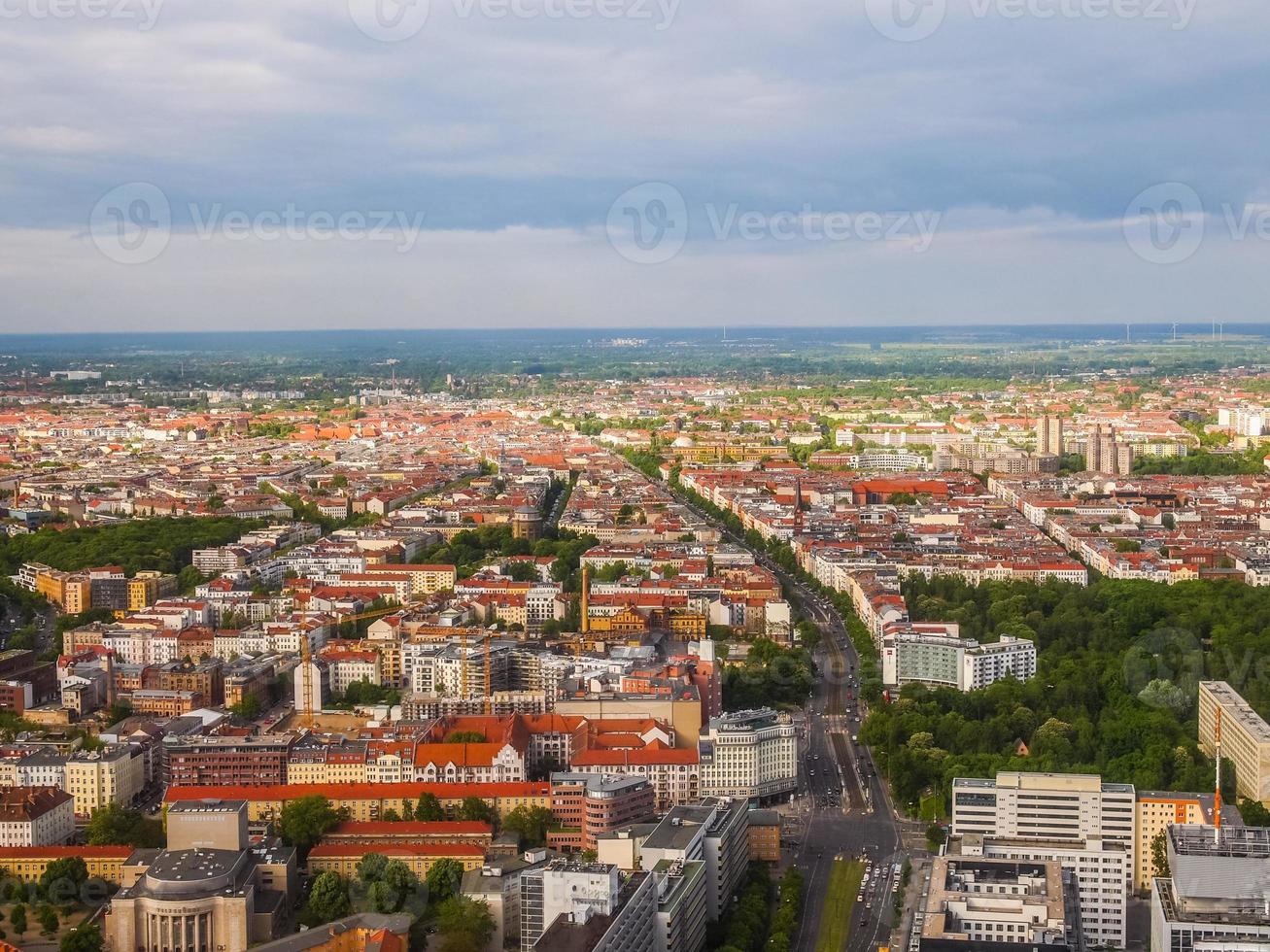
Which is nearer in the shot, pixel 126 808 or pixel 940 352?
pixel 126 808

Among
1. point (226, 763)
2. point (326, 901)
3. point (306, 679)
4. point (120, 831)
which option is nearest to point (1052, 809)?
point (326, 901)

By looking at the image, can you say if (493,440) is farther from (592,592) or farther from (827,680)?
(827,680)

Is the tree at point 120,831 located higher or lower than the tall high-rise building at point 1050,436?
lower

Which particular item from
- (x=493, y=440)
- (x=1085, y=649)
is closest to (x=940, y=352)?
(x=493, y=440)

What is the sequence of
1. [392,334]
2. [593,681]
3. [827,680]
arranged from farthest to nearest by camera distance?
[392,334] < [827,680] < [593,681]

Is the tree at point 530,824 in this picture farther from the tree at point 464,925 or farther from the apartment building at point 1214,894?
the apartment building at point 1214,894

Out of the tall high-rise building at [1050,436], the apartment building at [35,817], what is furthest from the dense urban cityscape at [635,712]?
the tall high-rise building at [1050,436]

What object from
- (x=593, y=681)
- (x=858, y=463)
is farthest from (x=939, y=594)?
(x=858, y=463)

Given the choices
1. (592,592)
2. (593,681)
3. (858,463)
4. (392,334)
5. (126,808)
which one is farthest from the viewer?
(392,334)

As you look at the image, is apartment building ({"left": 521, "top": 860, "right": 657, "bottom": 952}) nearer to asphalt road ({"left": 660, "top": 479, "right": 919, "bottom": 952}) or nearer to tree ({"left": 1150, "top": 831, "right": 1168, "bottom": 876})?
asphalt road ({"left": 660, "top": 479, "right": 919, "bottom": 952})
